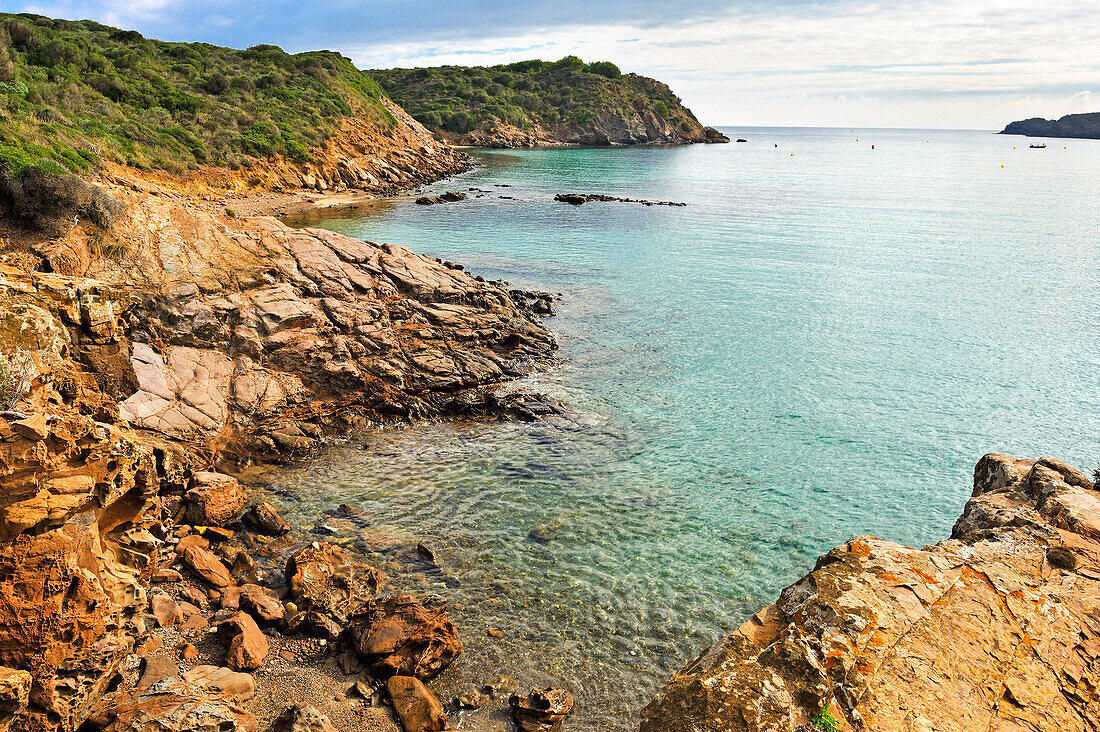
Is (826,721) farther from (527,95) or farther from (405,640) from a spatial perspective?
(527,95)

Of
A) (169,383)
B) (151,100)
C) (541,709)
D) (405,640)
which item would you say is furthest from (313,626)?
(151,100)

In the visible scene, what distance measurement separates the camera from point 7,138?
24.1 meters

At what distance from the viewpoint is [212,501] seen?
13.2 metres

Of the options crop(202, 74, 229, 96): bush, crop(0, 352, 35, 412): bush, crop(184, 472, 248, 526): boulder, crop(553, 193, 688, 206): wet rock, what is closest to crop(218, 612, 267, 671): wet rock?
crop(184, 472, 248, 526): boulder

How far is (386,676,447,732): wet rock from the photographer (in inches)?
345

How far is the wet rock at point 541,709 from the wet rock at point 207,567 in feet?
18.5

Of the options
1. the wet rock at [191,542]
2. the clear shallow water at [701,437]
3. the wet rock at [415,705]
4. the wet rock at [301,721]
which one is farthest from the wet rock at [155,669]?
the clear shallow water at [701,437]

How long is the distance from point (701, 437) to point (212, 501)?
1279cm

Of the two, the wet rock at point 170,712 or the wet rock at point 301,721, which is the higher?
the wet rock at point 170,712

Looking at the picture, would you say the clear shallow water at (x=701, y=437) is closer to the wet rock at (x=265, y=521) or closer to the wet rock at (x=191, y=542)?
the wet rock at (x=265, y=521)

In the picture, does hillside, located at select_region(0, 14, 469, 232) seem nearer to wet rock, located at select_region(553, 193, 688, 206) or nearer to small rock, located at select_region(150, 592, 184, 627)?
small rock, located at select_region(150, 592, 184, 627)

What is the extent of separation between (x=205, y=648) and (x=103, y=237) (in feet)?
43.0

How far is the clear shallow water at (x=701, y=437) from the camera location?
1159 cm

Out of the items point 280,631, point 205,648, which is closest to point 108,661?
point 205,648
